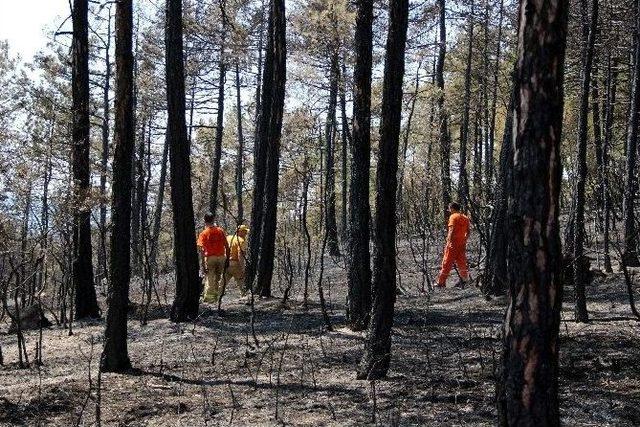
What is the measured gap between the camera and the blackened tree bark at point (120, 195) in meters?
7.02

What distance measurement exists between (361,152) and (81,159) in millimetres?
6196

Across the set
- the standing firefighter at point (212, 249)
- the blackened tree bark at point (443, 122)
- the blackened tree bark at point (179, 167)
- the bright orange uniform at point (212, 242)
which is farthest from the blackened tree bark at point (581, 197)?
the blackened tree bark at point (443, 122)

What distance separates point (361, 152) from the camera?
8273 mm

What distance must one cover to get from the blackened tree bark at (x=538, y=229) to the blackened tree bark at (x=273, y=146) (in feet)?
30.9

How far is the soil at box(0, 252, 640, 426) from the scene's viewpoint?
5.29m

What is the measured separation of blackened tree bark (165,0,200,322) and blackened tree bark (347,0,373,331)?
3.03 metres

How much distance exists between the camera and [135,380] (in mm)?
6824

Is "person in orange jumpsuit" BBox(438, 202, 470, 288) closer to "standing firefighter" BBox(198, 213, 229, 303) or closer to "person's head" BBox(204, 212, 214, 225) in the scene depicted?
"standing firefighter" BBox(198, 213, 229, 303)

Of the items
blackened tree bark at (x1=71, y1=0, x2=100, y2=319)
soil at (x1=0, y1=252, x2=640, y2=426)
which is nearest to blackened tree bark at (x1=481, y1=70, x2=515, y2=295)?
soil at (x1=0, y1=252, x2=640, y2=426)

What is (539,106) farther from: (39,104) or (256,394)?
(39,104)

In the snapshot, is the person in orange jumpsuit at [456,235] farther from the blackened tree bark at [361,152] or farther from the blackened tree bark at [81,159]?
the blackened tree bark at [81,159]

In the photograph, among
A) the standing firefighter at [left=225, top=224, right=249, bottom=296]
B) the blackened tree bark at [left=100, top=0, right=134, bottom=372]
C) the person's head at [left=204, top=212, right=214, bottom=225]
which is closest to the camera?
the blackened tree bark at [left=100, top=0, right=134, bottom=372]

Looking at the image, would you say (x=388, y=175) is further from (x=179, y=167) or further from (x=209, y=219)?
(x=209, y=219)

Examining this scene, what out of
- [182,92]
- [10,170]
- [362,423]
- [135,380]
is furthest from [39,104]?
[362,423]
